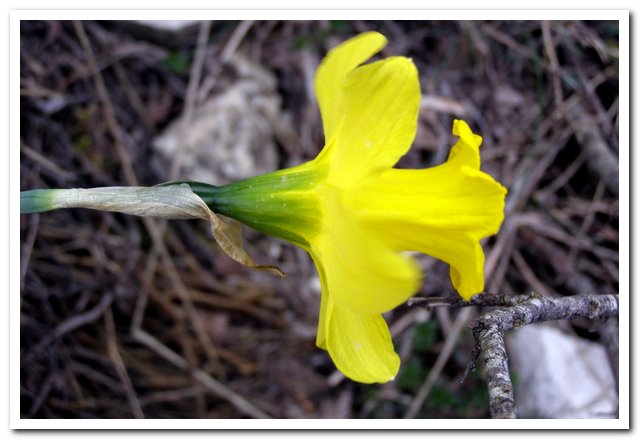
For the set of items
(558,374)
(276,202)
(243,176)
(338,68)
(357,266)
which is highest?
(243,176)

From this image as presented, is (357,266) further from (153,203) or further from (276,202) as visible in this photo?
(153,203)

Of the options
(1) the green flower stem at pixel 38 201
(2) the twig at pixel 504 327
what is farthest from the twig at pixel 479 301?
(1) the green flower stem at pixel 38 201

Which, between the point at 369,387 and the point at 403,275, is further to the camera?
the point at 369,387

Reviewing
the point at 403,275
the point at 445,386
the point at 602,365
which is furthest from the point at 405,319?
the point at 403,275

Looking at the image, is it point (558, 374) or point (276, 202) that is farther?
point (558, 374)

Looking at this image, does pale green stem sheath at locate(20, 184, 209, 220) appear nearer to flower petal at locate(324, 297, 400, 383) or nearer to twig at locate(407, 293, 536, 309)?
flower petal at locate(324, 297, 400, 383)

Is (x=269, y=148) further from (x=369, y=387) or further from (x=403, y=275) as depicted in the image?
(x=403, y=275)

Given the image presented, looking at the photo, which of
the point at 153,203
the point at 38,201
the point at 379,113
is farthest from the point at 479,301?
the point at 38,201
